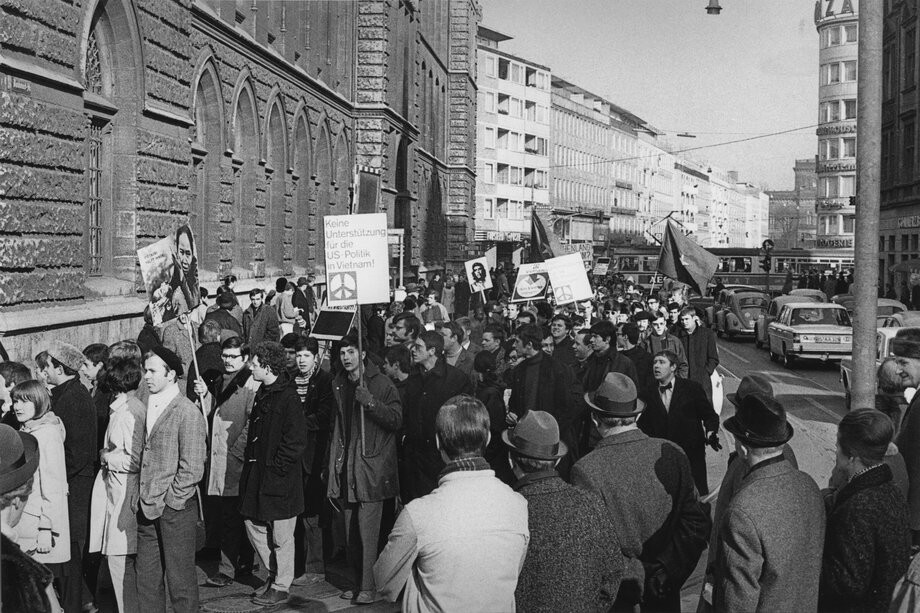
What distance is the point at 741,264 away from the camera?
247 feet

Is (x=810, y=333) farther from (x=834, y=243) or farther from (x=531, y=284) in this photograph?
(x=834, y=243)

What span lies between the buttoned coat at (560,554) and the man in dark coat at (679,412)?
14.5ft

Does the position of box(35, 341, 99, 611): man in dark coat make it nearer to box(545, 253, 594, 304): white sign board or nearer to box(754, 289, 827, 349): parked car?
box(545, 253, 594, 304): white sign board

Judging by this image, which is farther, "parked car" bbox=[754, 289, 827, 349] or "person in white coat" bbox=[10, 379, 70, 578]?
"parked car" bbox=[754, 289, 827, 349]

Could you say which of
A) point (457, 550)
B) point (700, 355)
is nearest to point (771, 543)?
point (457, 550)

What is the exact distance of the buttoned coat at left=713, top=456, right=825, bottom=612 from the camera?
16.3 ft

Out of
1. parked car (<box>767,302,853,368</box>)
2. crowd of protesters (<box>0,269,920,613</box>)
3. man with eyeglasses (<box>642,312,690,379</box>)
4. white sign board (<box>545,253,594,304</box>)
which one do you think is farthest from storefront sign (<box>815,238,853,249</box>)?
man with eyeglasses (<box>642,312,690,379</box>)

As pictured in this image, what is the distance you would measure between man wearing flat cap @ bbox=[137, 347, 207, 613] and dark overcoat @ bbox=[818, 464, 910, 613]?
3.98 metres

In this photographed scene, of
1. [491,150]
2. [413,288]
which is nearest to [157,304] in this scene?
[413,288]

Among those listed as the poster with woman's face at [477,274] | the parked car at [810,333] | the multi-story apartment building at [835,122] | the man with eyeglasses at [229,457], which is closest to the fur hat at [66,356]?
the man with eyeglasses at [229,457]

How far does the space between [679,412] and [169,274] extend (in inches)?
187

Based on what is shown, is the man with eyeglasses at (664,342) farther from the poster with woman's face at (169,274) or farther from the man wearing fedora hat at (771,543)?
the man wearing fedora hat at (771,543)

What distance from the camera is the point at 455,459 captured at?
4.93 metres

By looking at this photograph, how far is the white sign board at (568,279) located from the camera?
17.7 meters
